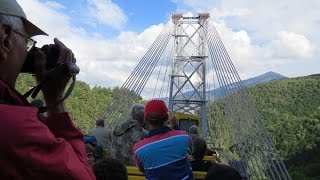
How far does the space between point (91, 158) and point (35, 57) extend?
→ 2.05 meters

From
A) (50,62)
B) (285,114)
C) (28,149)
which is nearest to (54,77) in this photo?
(50,62)

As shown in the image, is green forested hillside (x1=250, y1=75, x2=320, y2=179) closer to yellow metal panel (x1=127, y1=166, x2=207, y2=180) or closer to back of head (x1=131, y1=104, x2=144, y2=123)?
back of head (x1=131, y1=104, x2=144, y2=123)

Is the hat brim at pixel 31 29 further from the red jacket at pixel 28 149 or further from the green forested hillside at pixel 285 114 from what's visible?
the green forested hillside at pixel 285 114

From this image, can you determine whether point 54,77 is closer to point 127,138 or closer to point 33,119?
point 33,119

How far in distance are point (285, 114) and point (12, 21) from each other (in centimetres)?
4965

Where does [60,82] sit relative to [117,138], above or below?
above

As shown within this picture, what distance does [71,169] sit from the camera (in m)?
1.13

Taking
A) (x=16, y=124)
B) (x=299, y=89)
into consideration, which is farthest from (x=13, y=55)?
(x=299, y=89)

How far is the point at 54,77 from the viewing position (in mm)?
1312

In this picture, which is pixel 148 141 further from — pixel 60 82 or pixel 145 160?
pixel 60 82

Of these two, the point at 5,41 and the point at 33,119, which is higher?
the point at 5,41

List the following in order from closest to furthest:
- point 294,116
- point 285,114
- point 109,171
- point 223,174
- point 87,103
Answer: point 109,171
point 223,174
point 87,103
point 294,116
point 285,114

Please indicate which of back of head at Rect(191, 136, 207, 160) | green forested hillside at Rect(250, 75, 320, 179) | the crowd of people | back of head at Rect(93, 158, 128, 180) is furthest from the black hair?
green forested hillside at Rect(250, 75, 320, 179)

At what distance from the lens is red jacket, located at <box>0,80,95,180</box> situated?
3.47ft
